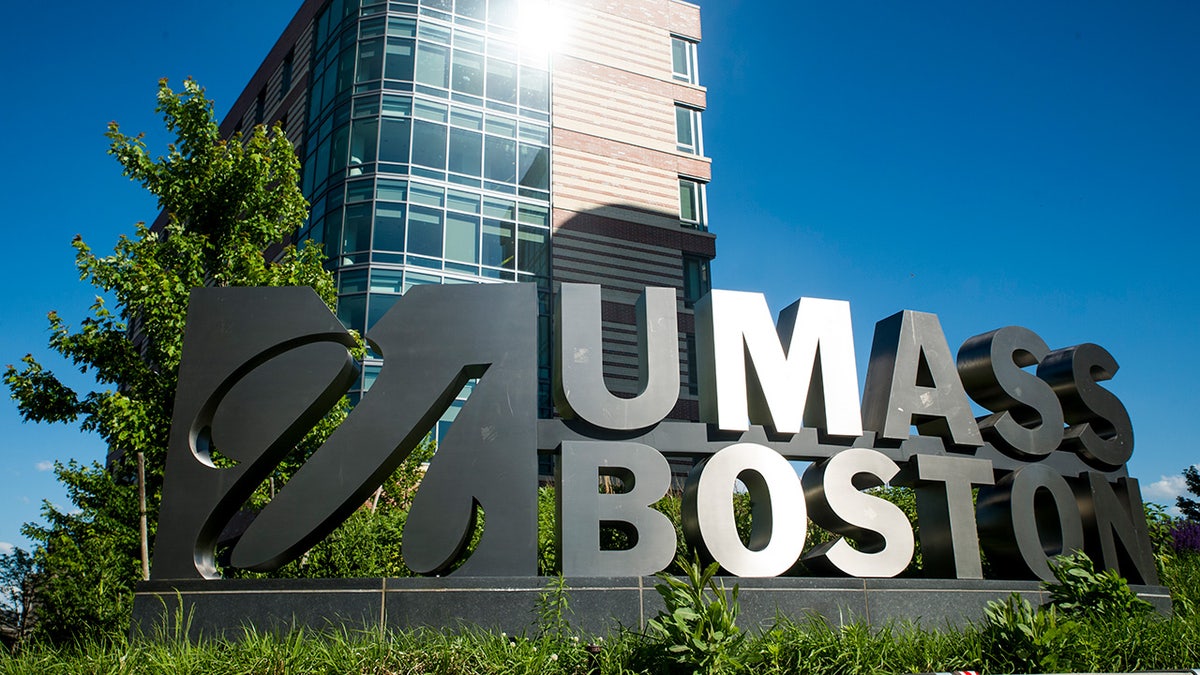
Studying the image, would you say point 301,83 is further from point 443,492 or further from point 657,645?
point 657,645

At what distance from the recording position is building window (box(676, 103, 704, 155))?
31516mm

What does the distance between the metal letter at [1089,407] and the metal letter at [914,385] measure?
1.67m

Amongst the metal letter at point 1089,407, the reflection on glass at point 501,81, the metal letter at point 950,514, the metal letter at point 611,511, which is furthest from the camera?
the reflection on glass at point 501,81

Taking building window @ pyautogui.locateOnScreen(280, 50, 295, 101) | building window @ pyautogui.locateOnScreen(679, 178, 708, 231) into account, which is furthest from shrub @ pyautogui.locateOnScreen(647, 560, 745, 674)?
building window @ pyautogui.locateOnScreen(280, 50, 295, 101)

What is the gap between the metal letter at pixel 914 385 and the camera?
10.2 metres

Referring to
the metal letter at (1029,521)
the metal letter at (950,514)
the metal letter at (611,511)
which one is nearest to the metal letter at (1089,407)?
the metal letter at (1029,521)

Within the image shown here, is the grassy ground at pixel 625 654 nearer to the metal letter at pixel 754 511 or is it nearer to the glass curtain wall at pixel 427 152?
the metal letter at pixel 754 511

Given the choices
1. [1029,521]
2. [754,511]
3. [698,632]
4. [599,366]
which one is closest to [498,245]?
[599,366]

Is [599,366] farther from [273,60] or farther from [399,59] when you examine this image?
[273,60]

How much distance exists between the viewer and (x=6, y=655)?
7.13m

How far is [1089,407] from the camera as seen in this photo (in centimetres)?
1122

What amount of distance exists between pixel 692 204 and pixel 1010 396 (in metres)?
20.8

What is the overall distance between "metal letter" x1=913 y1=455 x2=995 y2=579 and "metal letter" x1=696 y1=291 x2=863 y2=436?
1.04m

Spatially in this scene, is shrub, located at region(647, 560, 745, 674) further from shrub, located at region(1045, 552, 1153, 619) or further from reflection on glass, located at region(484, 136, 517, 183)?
reflection on glass, located at region(484, 136, 517, 183)
